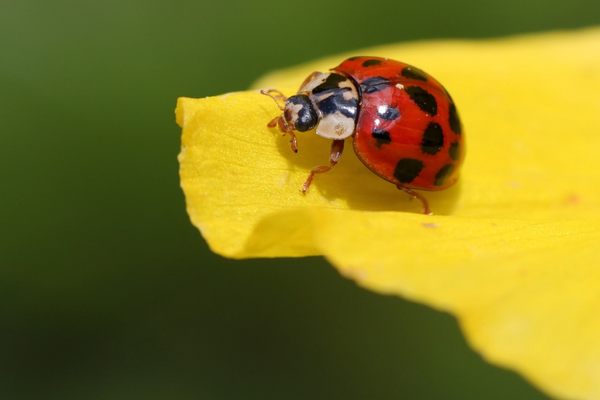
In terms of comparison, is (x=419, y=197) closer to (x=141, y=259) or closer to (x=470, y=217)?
(x=470, y=217)

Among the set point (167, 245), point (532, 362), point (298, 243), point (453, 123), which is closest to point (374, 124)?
point (453, 123)

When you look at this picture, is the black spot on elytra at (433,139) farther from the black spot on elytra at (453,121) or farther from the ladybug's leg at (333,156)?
the ladybug's leg at (333,156)

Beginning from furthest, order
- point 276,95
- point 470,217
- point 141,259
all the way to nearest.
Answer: point 141,259 < point 276,95 < point 470,217

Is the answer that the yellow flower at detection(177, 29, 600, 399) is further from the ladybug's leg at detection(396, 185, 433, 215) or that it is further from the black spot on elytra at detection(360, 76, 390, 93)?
the black spot on elytra at detection(360, 76, 390, 93)

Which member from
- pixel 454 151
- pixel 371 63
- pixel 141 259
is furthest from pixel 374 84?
pixel 141 259

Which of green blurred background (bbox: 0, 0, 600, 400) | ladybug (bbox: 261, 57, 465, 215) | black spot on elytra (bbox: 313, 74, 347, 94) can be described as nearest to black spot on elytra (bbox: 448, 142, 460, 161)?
ladybug (bbox: 261, 57, 465, 215)

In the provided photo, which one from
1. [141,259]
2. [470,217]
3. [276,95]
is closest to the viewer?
[470,217]
